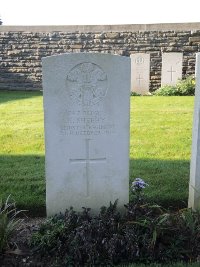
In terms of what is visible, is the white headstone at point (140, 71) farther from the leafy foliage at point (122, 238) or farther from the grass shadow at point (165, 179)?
the leafy foliage at point (122, 238)

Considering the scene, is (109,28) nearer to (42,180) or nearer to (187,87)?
(187,87)

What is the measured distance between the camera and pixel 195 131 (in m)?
3.53

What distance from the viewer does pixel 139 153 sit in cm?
577

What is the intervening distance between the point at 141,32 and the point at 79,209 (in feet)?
39.2

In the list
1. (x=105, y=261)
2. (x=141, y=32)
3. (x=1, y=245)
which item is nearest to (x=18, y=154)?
(x=1, y=245)

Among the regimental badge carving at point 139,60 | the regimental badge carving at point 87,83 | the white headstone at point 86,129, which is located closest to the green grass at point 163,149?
the white headstone at point 86,129

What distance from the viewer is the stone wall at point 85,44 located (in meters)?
14.1

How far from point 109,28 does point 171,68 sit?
3.08m

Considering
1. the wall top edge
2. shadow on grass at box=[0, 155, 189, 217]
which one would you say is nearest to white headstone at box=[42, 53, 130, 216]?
shadow on grass at box=[0, 155, 189, 217]

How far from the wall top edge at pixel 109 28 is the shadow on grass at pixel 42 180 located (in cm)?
1007

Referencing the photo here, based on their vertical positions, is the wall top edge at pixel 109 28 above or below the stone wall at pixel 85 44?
above

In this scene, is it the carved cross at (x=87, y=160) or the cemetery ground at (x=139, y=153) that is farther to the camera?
the cemetery ground at (x=139, y=153)

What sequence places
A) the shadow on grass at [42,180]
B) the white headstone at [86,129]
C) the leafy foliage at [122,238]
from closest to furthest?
the leafy foliage at [122,238] < the white headstone at [86,129] < the shadow on grass at [42,180]

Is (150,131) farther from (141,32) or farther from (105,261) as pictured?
(141,32)
